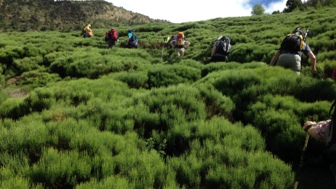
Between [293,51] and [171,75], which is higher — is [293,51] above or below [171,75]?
above

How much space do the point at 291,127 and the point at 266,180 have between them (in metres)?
1.54

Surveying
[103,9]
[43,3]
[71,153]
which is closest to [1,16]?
[43,3]

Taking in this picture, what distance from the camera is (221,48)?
11844mm

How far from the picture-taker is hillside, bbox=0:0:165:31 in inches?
2916

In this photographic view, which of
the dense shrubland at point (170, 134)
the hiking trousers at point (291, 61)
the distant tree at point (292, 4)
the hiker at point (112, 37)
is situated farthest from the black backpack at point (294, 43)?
the distant tree at point (292, 4)

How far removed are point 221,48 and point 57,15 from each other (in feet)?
301

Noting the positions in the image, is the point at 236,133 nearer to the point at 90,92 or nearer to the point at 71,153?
the point at 71,153

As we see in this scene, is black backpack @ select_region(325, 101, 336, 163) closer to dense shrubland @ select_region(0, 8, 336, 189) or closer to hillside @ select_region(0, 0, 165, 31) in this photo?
dense shrubland @ select_region(0, 8, 336, 189)

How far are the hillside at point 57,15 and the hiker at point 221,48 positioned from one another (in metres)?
67.9

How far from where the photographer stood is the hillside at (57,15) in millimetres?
74062

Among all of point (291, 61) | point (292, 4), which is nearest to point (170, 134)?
point (291, 61)

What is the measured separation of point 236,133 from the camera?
470cm

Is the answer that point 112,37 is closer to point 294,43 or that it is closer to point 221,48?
A: point 221,48

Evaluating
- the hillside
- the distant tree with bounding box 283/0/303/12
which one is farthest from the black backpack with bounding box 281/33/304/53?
the hillside
